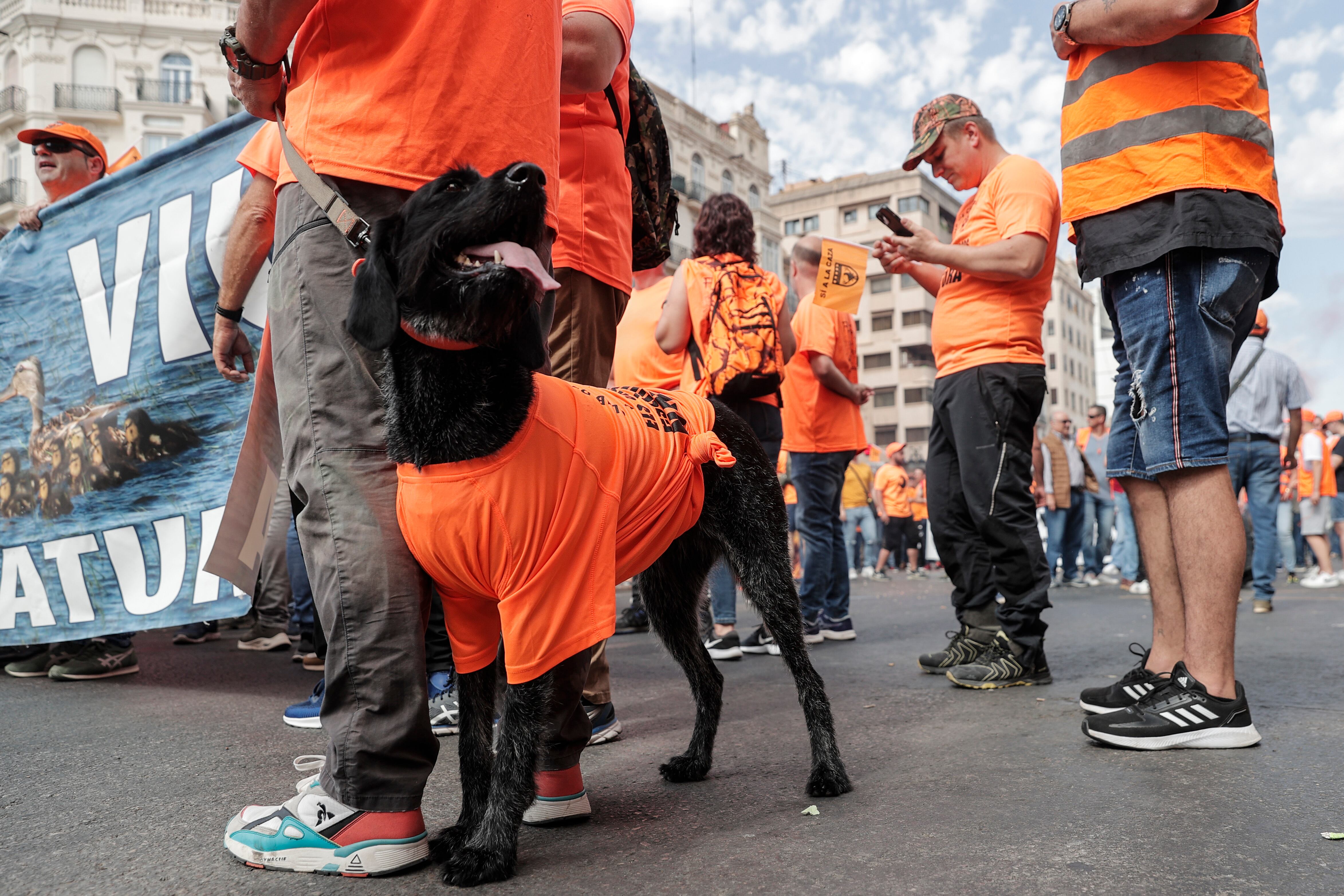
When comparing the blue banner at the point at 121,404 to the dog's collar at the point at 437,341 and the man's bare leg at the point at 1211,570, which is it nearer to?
the dog's collar at the point at 437,341

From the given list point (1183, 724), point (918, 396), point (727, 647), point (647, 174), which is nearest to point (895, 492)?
point (727, 647)

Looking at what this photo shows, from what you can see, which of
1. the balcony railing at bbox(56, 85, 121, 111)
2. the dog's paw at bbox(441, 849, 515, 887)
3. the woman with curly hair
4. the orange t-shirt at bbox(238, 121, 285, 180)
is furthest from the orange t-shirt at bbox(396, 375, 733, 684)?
the balcony railing at bbox(56, 85, 121, 111)

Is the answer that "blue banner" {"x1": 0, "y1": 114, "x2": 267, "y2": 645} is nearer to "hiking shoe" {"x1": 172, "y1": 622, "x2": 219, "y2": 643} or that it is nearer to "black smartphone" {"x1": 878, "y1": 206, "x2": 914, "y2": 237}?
"hiking shoe" {"x1": 172, "y1": 622, "x2": 219, "y2": 643}

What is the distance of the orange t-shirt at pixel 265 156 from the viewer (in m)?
3.00

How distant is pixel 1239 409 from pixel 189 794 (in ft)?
26.5

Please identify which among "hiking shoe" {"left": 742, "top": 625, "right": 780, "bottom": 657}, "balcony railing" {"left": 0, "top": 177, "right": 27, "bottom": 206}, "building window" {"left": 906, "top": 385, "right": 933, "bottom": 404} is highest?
"balcony railing" {"left": 0, "top": 177, "right": 27, "bottom": 206}

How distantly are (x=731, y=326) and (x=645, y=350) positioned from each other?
1.03 m

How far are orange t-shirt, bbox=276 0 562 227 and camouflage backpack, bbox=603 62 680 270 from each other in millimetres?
1124

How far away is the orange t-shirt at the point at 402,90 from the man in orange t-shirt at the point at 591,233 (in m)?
0.75

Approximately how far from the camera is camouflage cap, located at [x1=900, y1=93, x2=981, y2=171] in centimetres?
438

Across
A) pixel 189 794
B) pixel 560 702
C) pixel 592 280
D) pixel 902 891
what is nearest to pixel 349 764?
pixel 560 702

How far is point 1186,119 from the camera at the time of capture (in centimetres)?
288

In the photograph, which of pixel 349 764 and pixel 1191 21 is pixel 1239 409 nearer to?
pixel 1191 21

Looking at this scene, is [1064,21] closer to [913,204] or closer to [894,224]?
[894,224]
